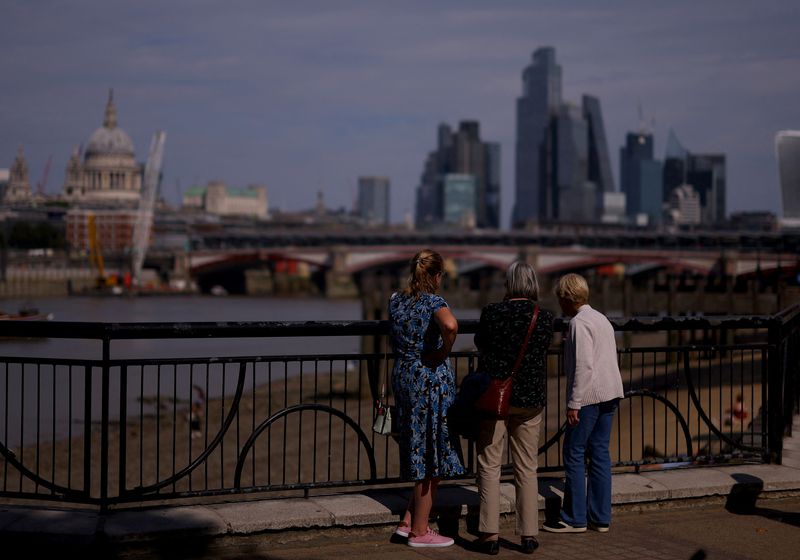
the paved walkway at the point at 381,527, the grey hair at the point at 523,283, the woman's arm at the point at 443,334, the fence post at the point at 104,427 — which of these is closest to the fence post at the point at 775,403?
the paved walkway at the point at 381,527

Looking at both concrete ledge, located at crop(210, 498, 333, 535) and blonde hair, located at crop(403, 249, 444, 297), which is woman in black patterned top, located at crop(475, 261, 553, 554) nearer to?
blonde hair, located at crop(403, 249, 444, 297)

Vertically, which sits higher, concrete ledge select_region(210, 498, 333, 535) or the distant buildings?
the distant buildings

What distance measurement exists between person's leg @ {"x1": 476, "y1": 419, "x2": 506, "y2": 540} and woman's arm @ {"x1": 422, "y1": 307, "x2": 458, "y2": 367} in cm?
49

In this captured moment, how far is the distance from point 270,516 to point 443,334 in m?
1.41

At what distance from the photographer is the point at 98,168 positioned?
189m

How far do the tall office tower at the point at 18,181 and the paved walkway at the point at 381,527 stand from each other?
183m

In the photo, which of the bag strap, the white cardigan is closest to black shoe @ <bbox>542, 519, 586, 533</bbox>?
the white cardigan

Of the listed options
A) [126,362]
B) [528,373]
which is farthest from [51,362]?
[528,373]

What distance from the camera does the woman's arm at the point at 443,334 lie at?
592 cm

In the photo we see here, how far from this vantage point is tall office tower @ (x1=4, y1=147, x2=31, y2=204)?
185125mm

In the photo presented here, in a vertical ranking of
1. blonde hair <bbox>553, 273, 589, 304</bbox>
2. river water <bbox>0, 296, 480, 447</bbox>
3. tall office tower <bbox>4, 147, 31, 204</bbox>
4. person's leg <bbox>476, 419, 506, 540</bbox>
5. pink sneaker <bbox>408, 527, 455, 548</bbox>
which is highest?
tall office tower <bbox>4, 147, 31, 204</bbox>

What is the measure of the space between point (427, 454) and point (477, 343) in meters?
0.65

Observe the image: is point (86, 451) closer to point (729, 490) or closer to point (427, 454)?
point (427, 454)

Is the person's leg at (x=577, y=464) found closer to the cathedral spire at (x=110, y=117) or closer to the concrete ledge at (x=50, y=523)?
the concrete ledge at (x=50, y=523)
